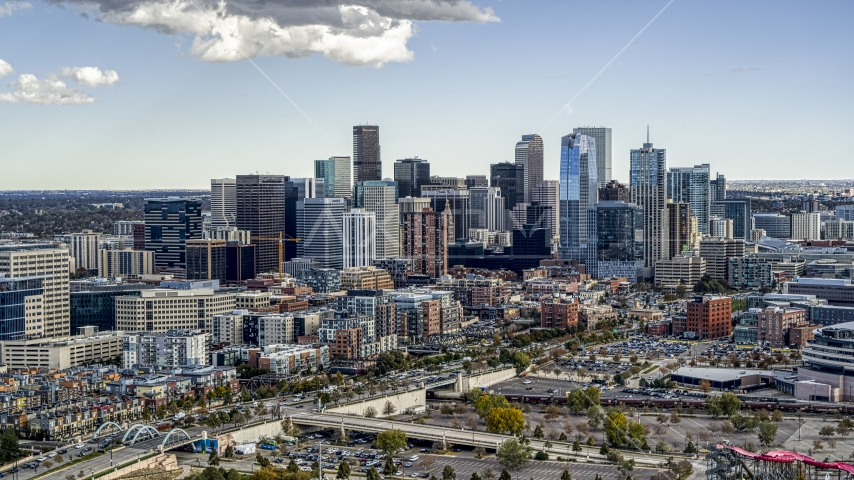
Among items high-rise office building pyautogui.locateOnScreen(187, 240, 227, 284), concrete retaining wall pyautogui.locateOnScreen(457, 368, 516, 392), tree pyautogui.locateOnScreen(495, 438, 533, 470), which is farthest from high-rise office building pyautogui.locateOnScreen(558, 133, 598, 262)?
tree pyautogui.locateOnScreen(495, 438, 533, 470)

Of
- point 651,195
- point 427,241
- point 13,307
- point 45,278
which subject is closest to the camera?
point 13,307

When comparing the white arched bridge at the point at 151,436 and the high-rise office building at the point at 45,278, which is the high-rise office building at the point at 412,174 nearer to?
the high-rise office building at the point at 45,278

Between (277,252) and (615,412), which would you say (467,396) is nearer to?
(615,412)

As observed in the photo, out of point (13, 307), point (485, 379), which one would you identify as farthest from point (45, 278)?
point (485, 379)

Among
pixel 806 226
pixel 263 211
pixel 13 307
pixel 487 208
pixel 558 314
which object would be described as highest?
pixel 487 208

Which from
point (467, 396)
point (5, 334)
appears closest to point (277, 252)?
point (5, 334)

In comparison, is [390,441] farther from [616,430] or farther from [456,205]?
[456,205]
